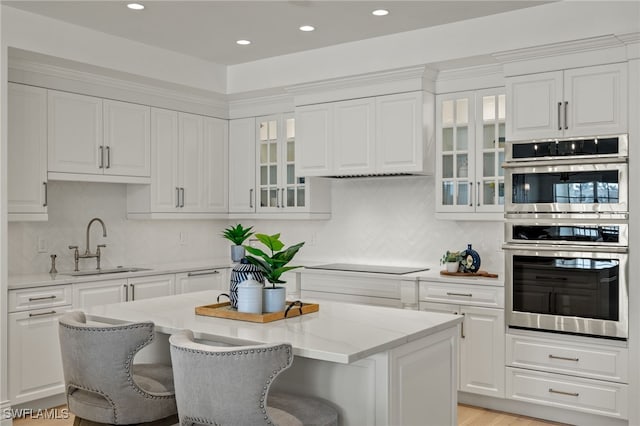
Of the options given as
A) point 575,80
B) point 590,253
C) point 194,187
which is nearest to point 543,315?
point 590,253

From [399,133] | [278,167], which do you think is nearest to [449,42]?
[399,133]

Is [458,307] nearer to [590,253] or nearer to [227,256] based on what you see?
[590,253]

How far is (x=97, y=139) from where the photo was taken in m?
4.83

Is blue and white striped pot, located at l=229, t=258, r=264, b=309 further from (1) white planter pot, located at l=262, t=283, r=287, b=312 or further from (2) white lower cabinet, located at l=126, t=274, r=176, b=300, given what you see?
(2) white lower cabinet, located at l=126, t=274, r=176, b=300

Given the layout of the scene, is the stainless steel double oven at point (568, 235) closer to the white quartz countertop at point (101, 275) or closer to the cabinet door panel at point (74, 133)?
the white quartz countertop at point (101, 275)

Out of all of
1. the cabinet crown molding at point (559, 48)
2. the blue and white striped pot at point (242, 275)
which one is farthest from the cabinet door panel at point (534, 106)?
the blue and white striped pot at point (242, 275)

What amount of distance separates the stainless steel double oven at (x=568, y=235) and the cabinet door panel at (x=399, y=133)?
29.1 inches

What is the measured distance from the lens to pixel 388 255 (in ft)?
17.5

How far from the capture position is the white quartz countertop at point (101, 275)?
425cm

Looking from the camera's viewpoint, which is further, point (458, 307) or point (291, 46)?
point (291, 46)

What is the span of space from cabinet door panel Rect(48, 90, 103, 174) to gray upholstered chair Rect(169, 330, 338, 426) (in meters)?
2.80

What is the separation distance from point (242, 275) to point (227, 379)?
902 millimetres

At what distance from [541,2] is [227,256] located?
3.82 meters

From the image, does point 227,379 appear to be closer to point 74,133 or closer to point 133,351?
point 133,351
